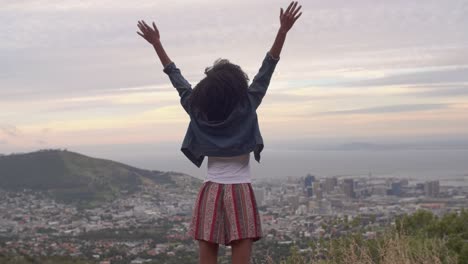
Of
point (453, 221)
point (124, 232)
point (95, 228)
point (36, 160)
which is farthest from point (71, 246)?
point (36, 160)

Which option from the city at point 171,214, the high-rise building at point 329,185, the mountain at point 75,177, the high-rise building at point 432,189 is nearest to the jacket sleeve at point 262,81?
the city at point 171,214

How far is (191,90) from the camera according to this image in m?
3.58

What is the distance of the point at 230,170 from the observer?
11.2 ft

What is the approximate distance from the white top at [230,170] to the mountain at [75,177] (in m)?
44.0

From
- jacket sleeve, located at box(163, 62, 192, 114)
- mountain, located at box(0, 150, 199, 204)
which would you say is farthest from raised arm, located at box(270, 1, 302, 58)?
mountain, located at box(0, 150, 199, 204)

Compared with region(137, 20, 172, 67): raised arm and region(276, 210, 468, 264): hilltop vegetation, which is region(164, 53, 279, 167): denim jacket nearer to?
region(137, 20, 172, 67): raised arm

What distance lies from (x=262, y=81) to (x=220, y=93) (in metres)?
0.24

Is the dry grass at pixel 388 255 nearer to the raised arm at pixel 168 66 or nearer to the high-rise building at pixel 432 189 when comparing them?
the raised arm at pixel 168 66

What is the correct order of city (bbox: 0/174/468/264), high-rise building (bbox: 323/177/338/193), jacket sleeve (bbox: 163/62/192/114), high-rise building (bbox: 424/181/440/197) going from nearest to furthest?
jacket sleeve (bbox: 163/62/192/114) → city (bbox: 0/174/468/264) → high-rise building (bbox: 424/181/440/197) → high-rise building (bbox: 323/177/338/193)

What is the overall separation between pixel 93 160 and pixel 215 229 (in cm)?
5505

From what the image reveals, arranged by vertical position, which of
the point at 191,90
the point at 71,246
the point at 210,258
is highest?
the point at 191,90

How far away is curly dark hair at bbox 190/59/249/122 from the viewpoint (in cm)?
338

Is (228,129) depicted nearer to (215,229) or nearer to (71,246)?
(215,229)

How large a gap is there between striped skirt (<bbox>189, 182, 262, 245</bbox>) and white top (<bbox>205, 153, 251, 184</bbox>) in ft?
0.08
